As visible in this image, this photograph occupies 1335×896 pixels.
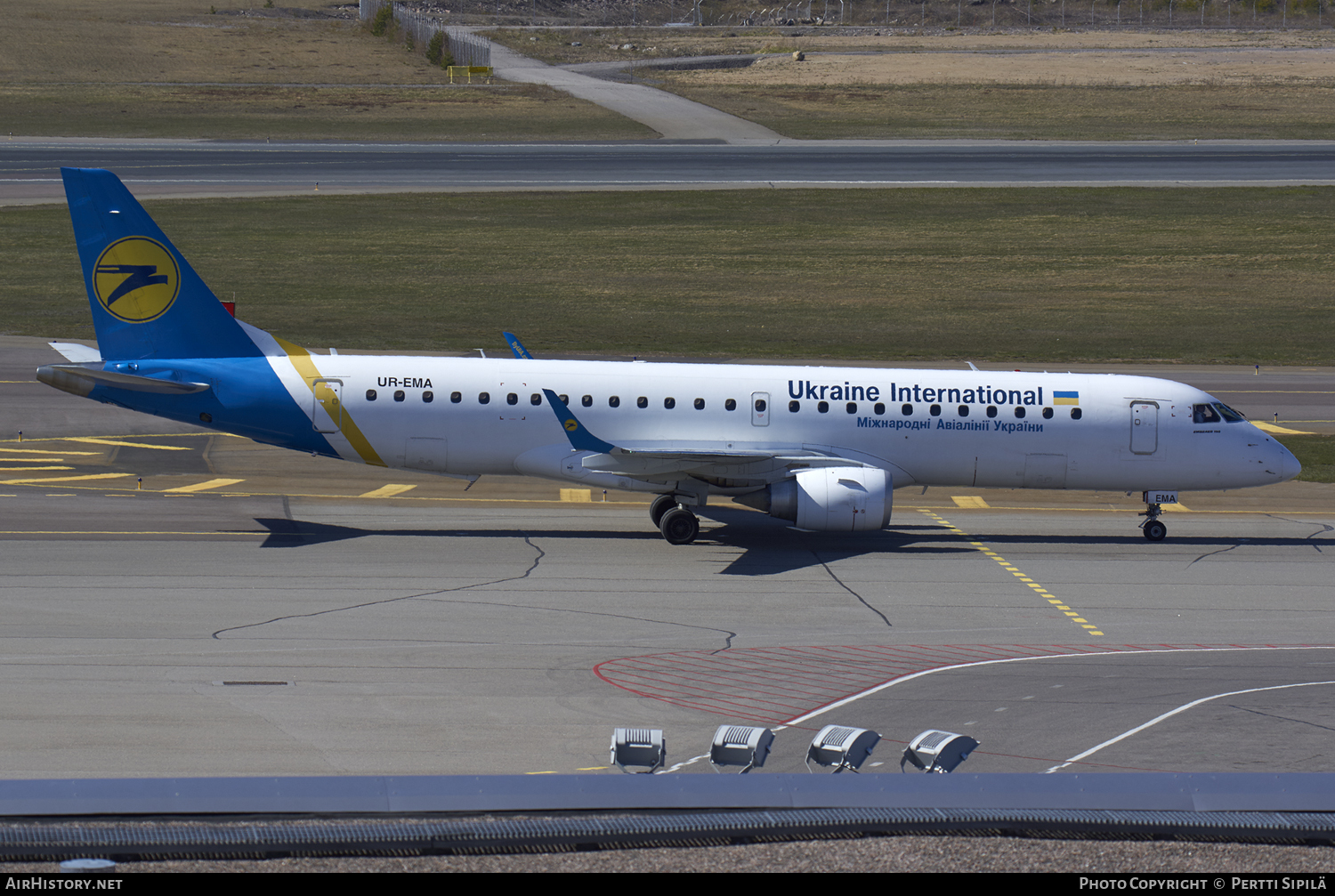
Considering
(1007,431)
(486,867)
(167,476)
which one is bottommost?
(167,476)

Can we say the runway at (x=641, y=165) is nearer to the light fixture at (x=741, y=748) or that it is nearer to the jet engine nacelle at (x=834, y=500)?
the jet engine nacelle at (x=834, y=500)

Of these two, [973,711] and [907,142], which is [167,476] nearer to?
[973,711]

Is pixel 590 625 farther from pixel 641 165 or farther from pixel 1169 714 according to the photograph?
pixel 641 165

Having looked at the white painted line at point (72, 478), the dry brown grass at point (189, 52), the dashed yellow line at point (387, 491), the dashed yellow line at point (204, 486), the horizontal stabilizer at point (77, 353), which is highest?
the dry brown grass at point (189, 52)

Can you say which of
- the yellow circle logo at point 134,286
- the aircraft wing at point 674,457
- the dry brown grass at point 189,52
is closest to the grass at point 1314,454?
the aircraft wing at point 674,457

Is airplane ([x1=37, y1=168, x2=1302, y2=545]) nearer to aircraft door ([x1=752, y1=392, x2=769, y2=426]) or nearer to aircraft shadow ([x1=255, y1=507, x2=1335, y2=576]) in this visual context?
aircraft door ([x1=752, y1=392, x2=769, y2=426])

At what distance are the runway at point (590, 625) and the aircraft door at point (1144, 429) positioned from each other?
221 cm

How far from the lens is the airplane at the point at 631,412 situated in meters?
28.7

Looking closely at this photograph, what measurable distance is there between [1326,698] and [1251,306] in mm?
43380

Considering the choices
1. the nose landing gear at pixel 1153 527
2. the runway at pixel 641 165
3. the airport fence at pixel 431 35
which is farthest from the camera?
the airport fence at pixel 431 35

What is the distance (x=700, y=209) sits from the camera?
7350cm

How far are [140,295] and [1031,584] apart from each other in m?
19.5

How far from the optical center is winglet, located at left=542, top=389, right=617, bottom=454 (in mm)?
27656
